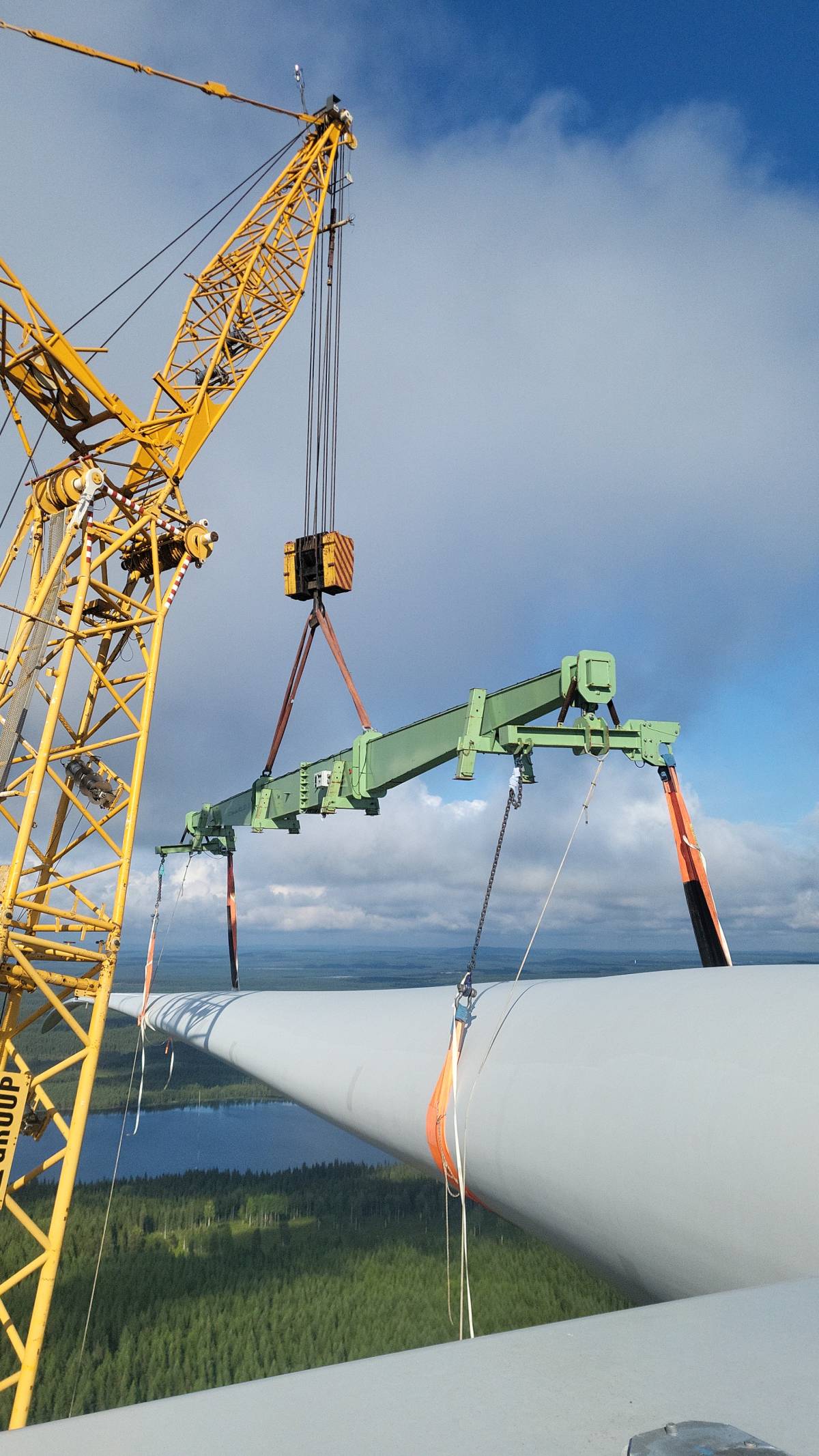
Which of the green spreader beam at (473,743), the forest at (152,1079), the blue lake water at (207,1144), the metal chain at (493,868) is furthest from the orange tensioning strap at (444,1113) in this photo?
the forest at (152,1079)

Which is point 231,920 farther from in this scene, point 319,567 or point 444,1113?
point 444,1113

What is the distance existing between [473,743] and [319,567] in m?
6.93

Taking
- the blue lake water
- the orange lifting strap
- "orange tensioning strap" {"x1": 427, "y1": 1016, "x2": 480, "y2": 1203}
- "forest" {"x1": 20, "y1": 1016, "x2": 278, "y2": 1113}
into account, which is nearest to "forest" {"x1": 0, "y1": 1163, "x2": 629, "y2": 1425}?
the blue lake water

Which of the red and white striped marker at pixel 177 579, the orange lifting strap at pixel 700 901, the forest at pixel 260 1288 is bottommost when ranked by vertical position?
the forest at pixel 260 1288

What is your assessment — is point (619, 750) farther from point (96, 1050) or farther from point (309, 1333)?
point (309, 1333)

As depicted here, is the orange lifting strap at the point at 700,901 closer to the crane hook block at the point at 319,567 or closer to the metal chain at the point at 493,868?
the metal chain at the point at 493,868

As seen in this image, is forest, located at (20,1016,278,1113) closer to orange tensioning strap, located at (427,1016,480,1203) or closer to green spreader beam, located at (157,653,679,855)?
green spreader beam, located at (157,653,679,855)

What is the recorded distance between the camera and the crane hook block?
15.5 metres

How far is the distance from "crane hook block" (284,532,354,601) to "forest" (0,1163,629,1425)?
529 inches

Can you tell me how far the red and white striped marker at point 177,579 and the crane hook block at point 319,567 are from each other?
7.56 feet

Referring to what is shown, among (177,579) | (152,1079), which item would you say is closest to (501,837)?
(177,579)

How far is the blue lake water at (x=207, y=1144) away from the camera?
38656 mm

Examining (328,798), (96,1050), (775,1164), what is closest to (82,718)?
(328,798)

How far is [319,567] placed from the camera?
51.1 feet
